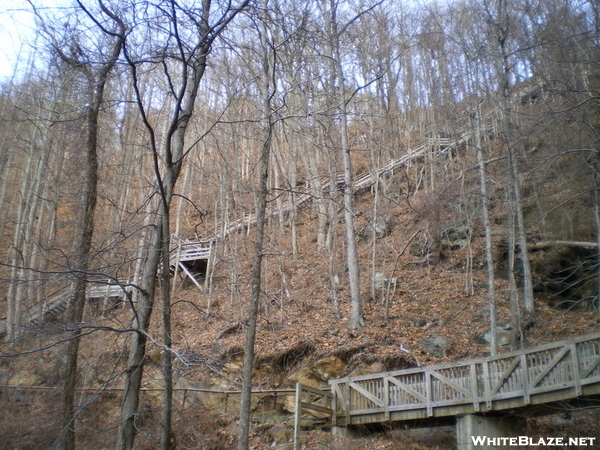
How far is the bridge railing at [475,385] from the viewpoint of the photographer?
8.23m

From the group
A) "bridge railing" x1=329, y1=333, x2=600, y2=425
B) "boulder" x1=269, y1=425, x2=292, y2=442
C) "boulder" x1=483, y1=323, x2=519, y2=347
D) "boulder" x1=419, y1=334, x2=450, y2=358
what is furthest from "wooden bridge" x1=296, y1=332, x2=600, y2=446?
"boulder" x1=483, y1=323, x2=519, y2=347

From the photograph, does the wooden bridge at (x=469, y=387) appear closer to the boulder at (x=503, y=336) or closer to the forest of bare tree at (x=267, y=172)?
the forest of bare tree at (x=267, y=172)

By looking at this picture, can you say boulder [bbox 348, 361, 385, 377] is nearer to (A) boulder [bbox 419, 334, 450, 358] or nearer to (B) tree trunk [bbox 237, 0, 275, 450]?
(A) boulder [bbox 419, 334, 450, 358]

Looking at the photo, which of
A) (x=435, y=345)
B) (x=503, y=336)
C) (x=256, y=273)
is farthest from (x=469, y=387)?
(x=256, y=273)

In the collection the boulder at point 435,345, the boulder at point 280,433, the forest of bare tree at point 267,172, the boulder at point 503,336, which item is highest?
the forest of bare tree at point 267,172

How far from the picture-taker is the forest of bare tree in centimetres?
555

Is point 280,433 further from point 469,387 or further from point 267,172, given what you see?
point 267,172

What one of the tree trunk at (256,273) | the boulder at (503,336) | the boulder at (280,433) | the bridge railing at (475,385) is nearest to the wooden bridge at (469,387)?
the bridge railing at (475,385)

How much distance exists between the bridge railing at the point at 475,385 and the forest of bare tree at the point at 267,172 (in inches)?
68.8

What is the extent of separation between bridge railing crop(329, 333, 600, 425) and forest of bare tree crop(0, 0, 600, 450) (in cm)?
175

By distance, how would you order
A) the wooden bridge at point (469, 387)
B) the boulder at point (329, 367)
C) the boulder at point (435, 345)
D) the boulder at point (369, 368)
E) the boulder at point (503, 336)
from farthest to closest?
the boulder at point (503, 336)
the boulder at point (435, 345)
the boulder at point (329, 367)
the boulder at point (369, 368)
the wooden bridge at point (469, 387)

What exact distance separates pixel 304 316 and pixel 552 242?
9.17m

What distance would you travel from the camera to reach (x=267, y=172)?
741cm

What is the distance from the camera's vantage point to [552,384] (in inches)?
332
